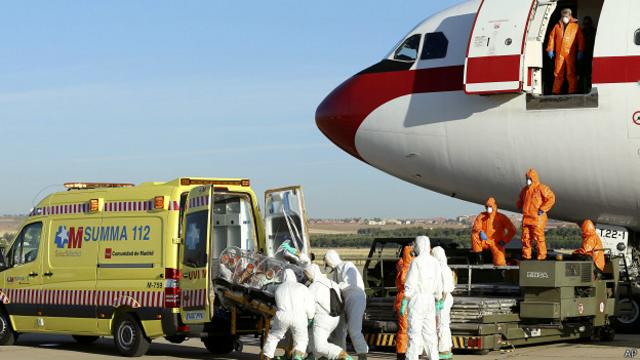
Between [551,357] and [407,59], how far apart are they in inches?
235

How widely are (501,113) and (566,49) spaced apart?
4.50 ft

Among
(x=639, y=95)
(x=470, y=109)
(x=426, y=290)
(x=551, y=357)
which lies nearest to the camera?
(x=426, y=290)

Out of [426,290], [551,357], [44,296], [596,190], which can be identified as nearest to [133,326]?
[44,296]

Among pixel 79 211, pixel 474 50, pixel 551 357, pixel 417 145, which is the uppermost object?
pixel 474 50

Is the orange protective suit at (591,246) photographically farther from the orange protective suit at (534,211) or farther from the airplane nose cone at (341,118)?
the airplane nose cone at (341,118)

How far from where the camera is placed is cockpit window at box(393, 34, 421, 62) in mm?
17922

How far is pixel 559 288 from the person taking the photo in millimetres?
14781

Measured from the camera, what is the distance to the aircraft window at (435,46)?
17469 mm

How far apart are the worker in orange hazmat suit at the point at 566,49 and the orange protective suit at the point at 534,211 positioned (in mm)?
1559

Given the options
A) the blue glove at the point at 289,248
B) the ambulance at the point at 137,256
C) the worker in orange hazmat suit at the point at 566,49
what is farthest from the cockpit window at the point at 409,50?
the blue glove at the point at 289,248

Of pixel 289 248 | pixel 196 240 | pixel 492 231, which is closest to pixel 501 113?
pixel 492 231

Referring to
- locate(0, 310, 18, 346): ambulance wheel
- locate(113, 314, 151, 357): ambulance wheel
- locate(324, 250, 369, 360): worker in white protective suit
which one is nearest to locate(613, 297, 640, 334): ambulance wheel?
locate(324, 250, 369, 360): worker in white protective suit

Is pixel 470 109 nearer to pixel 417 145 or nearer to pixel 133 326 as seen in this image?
pixel 417 145

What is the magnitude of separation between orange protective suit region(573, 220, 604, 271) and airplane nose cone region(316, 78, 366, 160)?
4.13 m
